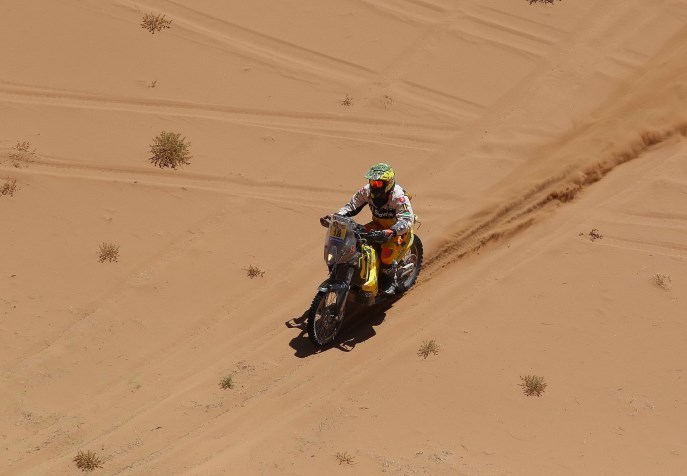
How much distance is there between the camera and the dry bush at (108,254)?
12.2m

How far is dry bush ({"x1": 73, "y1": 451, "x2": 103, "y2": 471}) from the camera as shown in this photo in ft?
29.8

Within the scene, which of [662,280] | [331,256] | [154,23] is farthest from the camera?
[154,23]

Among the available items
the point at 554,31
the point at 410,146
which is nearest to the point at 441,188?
the point at 410,146

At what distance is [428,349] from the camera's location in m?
10.5

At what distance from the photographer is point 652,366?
34.0 feet

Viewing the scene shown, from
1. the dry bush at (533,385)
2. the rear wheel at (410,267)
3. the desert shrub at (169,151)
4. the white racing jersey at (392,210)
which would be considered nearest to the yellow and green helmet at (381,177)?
the white racing jersey at (392,210)

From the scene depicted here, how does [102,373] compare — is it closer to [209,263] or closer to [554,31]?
[209,263]

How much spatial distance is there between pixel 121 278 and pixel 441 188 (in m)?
4.73

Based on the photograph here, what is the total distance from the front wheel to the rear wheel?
1125mm

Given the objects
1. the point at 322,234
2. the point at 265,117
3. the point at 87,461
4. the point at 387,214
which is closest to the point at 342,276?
the point at 387,214

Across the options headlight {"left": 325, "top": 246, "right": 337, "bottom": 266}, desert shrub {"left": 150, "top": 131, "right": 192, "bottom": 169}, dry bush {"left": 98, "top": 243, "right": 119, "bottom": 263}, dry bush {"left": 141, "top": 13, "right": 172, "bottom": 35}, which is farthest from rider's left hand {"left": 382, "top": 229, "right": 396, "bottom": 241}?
dry bush {"left": 141, "top": 13, "right": 172, "bottom": 35}

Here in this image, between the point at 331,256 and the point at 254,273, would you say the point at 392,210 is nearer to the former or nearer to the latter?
the point at 331,256

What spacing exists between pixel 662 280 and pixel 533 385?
2.69m

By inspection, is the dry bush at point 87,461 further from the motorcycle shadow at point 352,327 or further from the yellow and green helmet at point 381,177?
the yellow and green helmet at point 381,177
